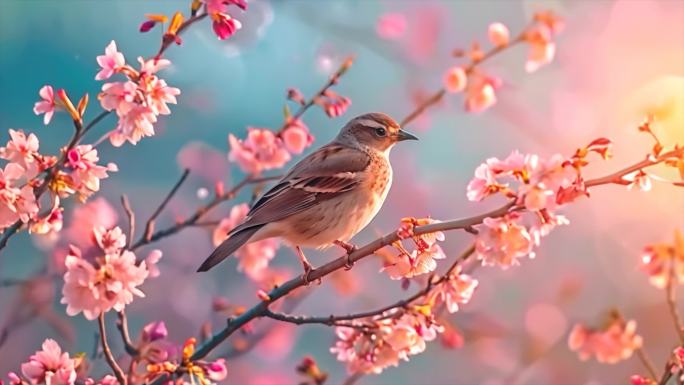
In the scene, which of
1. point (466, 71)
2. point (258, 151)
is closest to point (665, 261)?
point (466, 71)

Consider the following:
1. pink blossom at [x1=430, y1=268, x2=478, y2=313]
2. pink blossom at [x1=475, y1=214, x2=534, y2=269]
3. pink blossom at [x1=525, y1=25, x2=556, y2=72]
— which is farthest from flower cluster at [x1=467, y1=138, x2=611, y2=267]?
pink blossom at [x1=525, y1=25, x2=556, y2=72]

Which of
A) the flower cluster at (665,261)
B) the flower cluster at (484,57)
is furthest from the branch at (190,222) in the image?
the flower cluster at (665,261)

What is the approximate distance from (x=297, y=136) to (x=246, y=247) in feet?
1.00

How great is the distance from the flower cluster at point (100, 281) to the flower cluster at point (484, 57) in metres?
0.88

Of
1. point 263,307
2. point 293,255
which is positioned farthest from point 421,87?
point 263,307

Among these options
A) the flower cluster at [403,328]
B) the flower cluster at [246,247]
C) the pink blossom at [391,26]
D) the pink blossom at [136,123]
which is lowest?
the flower cluster at [403,328]

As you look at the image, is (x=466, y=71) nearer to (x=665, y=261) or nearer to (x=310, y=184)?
(x=310, y=184)

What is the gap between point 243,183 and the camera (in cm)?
159

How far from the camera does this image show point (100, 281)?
1.09 meters

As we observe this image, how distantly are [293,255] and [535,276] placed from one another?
802mm

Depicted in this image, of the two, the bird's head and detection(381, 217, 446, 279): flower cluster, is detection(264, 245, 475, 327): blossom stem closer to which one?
detection(381, 217, 446, 279): flower cluster

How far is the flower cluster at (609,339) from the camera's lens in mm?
1604

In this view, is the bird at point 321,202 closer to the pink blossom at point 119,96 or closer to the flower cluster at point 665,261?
the pink blossom at point 119,96

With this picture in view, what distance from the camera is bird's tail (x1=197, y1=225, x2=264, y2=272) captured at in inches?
53.2
